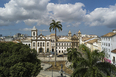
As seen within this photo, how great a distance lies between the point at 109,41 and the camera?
3120 centimetres

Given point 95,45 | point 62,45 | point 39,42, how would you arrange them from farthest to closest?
1. point 62,45
2. point 39,42
3. point 95,45

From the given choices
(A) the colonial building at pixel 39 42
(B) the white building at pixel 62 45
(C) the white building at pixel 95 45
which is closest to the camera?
(C) the white building at pixel 95 45

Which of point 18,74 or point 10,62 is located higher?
point 10,62

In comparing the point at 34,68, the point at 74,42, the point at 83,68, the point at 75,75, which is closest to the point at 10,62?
the point at 34,68

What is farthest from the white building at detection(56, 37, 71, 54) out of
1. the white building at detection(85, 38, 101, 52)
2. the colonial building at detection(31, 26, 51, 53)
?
the white building at detection(85, 38, 101, 52)

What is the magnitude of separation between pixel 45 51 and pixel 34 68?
4184 centimetres

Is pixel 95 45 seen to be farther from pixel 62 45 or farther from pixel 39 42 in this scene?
pixel 39 42

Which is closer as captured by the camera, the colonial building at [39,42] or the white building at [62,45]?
the colonial building at [39,42]

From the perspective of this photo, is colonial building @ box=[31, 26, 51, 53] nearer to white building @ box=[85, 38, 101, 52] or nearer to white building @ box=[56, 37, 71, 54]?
white building @ box=[56, 37, 71, 54]

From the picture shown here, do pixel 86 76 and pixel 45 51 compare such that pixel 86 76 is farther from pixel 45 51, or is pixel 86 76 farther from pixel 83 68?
pixel 45 51

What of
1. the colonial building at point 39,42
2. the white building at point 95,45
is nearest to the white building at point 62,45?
the colonial building at point 39,42

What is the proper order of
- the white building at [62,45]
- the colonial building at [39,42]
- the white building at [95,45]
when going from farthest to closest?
the white building at [62,45] → the colonial building at [39,42] → the white building at [95,45]

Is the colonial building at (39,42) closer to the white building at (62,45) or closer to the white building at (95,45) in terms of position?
the white building at (62,45)

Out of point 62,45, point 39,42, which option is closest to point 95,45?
point 62,45
